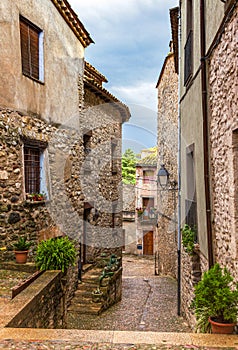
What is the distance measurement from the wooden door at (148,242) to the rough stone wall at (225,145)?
21.5 meters

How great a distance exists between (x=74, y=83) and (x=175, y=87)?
13.8 ft

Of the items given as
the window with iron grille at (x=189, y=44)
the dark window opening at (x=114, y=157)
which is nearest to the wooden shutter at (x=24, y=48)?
the window with iron grille at (x=189, y=44)

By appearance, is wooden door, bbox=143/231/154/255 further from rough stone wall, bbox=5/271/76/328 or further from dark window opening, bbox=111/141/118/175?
rough stone wall, bbox=5/271/76/328

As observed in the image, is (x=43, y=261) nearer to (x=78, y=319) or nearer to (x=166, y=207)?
(x=78, y=319)

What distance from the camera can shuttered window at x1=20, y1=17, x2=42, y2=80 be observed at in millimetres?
7484

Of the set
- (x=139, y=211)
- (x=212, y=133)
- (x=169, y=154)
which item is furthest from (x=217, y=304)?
(x=139, y=211)

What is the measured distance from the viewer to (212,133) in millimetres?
5367

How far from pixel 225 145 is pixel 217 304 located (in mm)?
2008

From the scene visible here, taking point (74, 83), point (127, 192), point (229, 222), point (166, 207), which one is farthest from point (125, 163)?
point (229, 222)

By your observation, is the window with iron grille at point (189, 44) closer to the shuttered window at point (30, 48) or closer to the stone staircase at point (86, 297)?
the shuttered window at point (30, 48)

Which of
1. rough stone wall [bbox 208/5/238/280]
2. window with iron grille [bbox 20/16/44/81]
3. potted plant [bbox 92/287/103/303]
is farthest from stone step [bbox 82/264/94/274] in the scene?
rough stone wall [bbox 208/5/238/280]

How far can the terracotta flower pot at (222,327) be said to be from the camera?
3739 mm

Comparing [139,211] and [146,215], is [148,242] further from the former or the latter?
[139,211]

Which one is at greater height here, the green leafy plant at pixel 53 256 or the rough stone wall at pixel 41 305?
the green leafy plant at pixel 53 256
